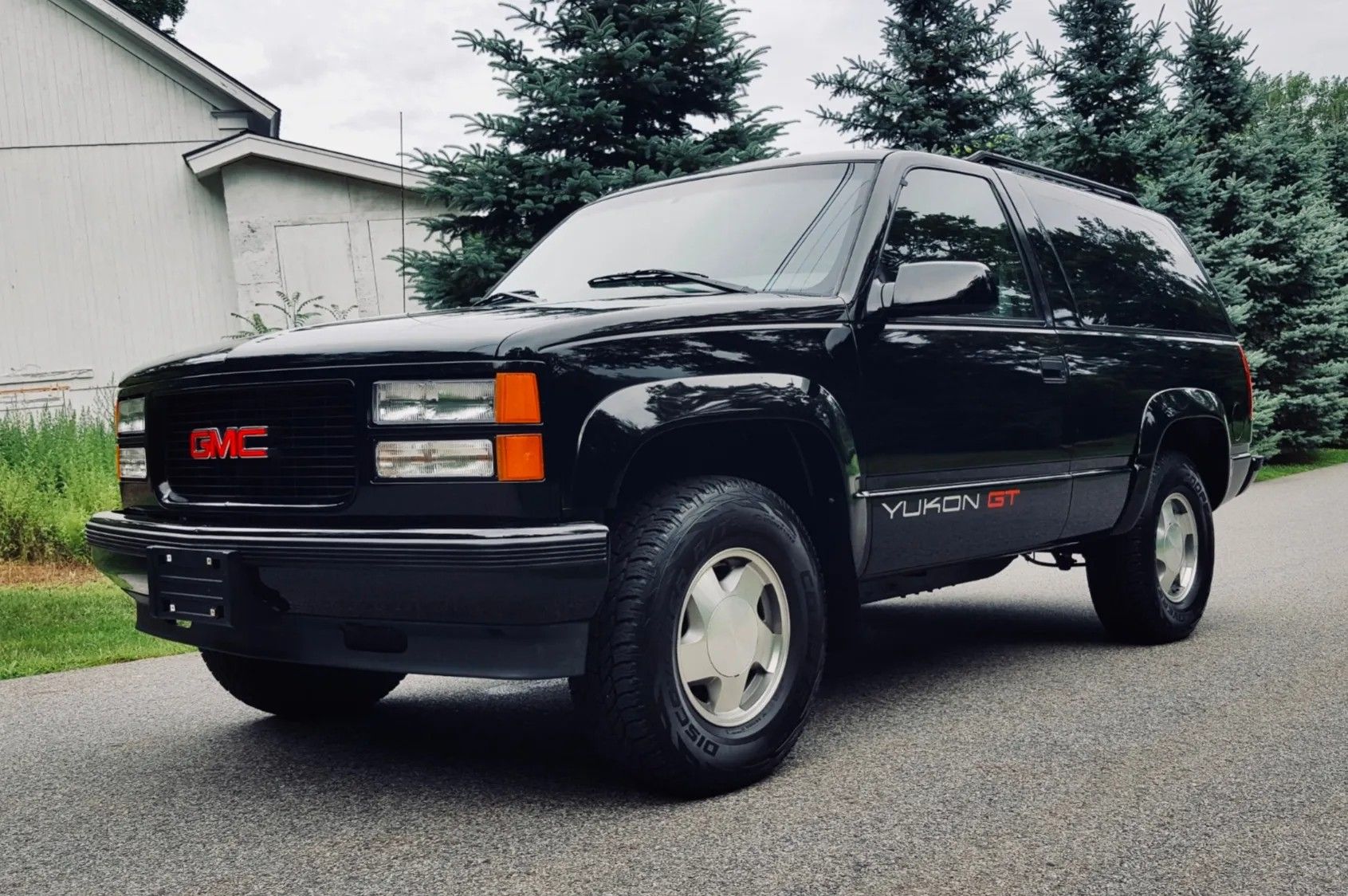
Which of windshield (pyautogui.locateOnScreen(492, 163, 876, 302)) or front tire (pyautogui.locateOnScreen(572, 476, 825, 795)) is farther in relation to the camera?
windshield (pyautogui.locateOnScreen(492, 163, 876, 302))

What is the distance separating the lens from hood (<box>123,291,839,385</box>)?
3.36 metres

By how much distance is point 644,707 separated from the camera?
3387mm

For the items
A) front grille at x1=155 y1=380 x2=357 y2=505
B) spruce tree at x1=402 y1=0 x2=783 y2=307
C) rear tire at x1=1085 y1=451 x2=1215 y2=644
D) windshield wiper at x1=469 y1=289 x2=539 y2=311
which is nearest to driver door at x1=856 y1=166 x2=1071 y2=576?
rear tire at x1=1085 y1=451 x2=1215 y2=644

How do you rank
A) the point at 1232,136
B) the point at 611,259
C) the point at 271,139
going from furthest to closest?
the point at 1232,136
the point at 271,139
the point at 611,259

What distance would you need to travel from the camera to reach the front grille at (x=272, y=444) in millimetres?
3471

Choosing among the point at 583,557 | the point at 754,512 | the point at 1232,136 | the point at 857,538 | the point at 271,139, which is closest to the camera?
the point at 583,557

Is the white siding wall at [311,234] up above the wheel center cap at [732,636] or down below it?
above

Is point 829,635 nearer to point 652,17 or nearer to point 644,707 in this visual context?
point 644,707

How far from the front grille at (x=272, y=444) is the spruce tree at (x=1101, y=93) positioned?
16.6 m

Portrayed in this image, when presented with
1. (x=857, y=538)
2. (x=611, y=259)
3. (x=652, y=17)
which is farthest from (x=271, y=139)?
(x=857, y=538)

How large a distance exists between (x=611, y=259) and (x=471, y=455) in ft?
5.50

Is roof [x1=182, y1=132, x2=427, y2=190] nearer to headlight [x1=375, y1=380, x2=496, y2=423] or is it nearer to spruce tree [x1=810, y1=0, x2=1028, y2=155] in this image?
spruce tree [x1=810, y1=0, x2=1028, y2=155]

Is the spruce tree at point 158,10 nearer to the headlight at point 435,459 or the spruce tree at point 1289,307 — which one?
the spruce tree at point 1289,307

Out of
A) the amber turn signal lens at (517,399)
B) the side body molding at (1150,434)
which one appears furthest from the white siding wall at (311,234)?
the amber turn signal lens at (517,399)
